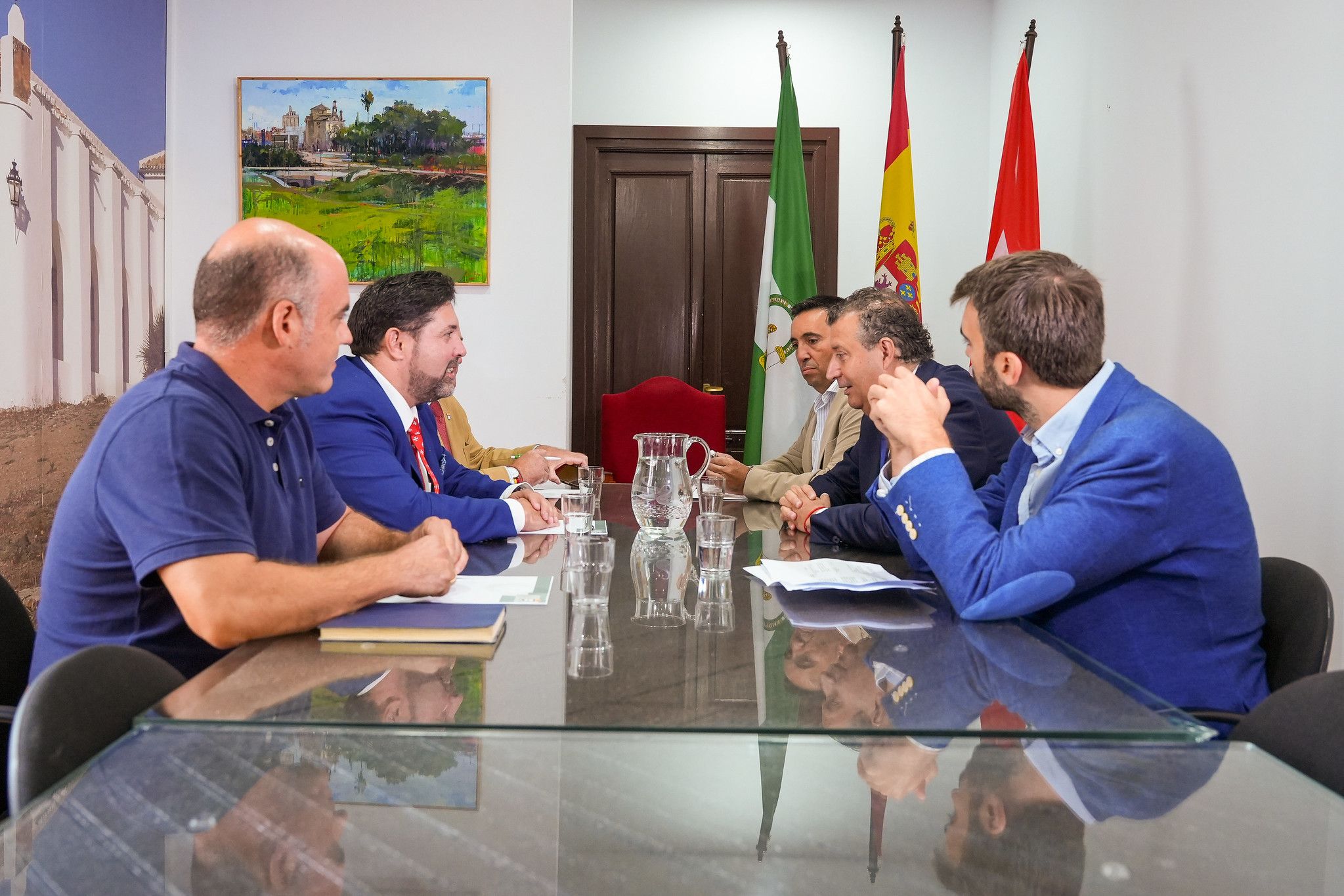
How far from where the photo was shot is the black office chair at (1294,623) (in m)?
1.64

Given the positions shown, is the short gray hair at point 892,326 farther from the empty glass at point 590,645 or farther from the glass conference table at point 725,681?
the empty glass at point 590,645

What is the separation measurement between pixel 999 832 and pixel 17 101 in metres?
3.58

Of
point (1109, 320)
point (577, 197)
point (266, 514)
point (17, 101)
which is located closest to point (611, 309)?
point (577, 197)

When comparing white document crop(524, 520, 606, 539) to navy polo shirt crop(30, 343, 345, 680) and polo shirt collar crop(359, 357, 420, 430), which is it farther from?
navy polo shirt crop(30, 343, 345, 680)

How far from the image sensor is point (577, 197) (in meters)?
5.46

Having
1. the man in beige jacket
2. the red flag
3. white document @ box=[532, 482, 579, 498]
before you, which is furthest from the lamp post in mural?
the red flag

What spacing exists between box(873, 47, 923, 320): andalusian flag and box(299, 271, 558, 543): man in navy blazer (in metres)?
2.36

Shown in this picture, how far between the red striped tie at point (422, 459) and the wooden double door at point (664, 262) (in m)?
2.80

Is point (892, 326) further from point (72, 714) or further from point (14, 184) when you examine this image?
point (14, 184)

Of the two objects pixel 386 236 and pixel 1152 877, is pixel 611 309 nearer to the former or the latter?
pixel 386 236

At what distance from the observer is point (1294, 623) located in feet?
5.56

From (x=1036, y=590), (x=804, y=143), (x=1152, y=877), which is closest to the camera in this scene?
(x=1152, y=877)

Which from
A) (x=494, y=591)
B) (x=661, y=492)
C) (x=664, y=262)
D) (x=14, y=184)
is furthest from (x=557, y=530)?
(x=664, y=262)

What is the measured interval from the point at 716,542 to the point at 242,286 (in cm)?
86
